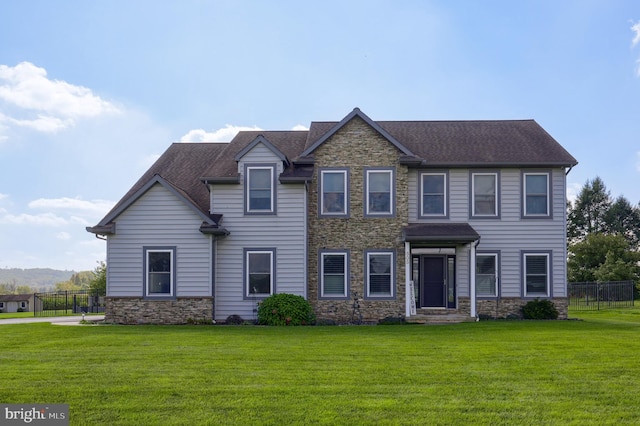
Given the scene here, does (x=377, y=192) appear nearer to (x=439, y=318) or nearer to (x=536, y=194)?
(x=439, y=318)

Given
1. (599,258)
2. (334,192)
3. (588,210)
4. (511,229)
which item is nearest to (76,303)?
(334,192)

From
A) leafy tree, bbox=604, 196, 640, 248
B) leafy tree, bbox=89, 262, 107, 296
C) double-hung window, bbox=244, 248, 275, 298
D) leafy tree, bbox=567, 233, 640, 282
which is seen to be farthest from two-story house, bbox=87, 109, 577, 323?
leafy tree, bbox=604, 196, 640, 248

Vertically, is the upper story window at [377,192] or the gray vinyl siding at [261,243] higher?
the upper story window at [377,192]

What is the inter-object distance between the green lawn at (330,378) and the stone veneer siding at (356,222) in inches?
238

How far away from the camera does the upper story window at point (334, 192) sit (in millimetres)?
22516

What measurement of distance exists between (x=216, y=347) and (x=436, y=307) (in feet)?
38.4

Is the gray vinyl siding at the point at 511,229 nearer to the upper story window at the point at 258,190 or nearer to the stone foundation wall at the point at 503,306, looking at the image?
the stone foundation wall at the point at 503,306

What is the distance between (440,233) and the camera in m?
21.6

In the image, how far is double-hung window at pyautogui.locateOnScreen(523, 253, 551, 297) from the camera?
22797mm

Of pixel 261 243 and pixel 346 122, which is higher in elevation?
pixel 346 122

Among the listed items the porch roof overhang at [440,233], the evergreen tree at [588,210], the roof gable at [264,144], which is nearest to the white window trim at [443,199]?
the porch roof overhang at [440,233]

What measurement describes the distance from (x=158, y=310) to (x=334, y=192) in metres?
7.53

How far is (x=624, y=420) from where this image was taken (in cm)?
786

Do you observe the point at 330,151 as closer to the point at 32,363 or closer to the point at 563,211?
the point at 563,211
